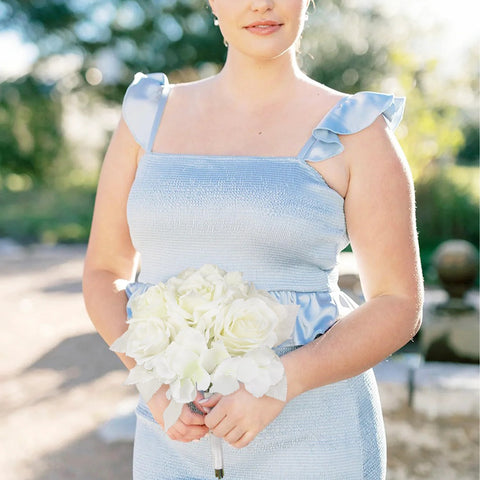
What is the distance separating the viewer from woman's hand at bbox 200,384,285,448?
1.55 metres

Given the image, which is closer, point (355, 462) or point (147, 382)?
point (147, 382)

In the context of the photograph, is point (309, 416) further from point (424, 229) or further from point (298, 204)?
point (424, 229)

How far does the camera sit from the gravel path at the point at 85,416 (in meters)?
4.94

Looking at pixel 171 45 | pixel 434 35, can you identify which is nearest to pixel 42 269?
pixel 171 45

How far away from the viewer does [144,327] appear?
5.26ft

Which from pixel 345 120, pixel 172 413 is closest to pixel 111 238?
pixel 172 413

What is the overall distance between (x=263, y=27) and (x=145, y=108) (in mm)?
385

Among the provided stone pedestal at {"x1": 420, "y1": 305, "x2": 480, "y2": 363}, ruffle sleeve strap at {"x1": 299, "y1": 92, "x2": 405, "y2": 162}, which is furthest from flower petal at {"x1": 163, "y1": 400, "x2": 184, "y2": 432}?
stone pedestal at {"x1": 420, "y1": 305, "x2": 480, "y2": 363}

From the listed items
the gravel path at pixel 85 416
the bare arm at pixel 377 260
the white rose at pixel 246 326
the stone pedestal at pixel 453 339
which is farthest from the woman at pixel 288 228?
the stone pedestal at pixel 453 339

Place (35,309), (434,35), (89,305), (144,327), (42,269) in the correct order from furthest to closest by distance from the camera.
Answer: (434,35), (42,269), (35,309), (89,305), (144,327)

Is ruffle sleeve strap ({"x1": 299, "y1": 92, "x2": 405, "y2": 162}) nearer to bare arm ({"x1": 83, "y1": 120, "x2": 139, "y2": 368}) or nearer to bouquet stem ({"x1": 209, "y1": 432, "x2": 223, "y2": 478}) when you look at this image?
bare arm ({"x1": 83, "y1": 120, "x2": 139, "y2": 368})

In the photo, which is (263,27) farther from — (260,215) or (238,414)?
(238,414)

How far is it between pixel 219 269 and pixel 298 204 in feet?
0.82

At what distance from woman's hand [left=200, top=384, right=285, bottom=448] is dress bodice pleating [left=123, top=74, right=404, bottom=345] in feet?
0.86
